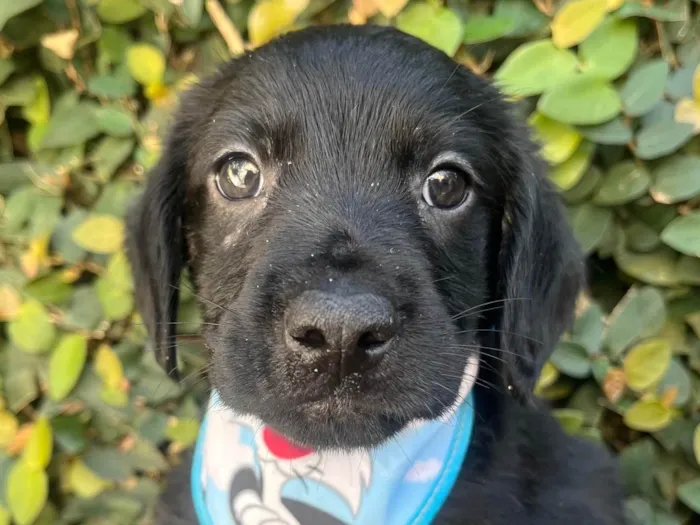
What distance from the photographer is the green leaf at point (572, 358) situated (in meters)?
2.17

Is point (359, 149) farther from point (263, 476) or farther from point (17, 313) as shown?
point (17, 313)

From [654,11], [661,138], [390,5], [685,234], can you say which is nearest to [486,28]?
[390,5]

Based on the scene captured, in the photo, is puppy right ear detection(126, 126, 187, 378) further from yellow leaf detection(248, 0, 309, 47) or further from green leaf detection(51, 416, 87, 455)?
green leaf detection(51, 416, 87, 455)

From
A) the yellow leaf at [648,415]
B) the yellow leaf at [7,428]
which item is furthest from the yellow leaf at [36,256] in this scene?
the yellow leaf at [648,415]

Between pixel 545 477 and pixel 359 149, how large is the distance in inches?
39.2

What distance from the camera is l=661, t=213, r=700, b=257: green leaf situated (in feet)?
6.28

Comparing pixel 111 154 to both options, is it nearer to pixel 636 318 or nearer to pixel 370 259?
pixel 370 259

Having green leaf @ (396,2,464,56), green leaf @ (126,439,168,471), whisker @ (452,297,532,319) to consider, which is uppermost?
green leaf @ (396,2,464,56)

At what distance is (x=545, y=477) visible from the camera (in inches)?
69.7

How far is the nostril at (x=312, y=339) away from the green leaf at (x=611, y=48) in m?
1.25

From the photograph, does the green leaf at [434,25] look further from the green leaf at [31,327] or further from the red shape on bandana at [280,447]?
the green leaf at [31,327]

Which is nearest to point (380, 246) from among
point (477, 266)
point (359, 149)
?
point (359, 149)

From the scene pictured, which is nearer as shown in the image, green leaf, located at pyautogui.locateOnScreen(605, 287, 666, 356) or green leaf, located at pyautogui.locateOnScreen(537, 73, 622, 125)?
green leaf, located at pyautogui.locateOnScreen(537, 73, 622, 125)

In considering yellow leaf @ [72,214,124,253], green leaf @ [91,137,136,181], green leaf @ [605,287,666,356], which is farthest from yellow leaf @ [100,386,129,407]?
green leaf @ [605,287,666,356]
